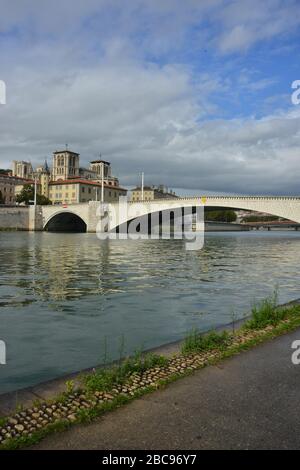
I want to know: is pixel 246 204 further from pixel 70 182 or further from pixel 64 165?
pixel 64 165

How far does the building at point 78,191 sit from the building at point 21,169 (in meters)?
53.2

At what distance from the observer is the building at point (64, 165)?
150m

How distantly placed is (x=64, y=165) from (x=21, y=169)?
38654mm

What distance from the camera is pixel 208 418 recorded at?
12.6 feet

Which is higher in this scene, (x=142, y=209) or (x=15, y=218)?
(x=142, y=209)

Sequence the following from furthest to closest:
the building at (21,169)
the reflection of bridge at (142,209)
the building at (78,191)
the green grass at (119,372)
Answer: the building at (21,169) < the building at (78,191) < the reflection of bridge at (142,209) < the green grass at (119,372)

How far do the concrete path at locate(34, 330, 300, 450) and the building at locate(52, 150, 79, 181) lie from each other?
5883 inches

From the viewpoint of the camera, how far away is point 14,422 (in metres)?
3.80

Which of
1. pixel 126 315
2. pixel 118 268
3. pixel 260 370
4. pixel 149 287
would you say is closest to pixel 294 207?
pixel 118 268

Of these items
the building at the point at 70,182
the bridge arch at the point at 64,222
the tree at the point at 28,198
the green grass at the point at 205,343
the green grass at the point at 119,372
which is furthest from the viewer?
the building at the point at 70,182

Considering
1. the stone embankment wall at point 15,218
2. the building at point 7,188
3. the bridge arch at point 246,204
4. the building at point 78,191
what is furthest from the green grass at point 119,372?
the building at point 7,188

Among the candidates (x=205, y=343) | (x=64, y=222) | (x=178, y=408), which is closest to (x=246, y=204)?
(x=64, y=222)

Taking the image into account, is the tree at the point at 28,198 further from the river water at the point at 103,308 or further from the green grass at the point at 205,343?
the green grass at the point at 205,343
